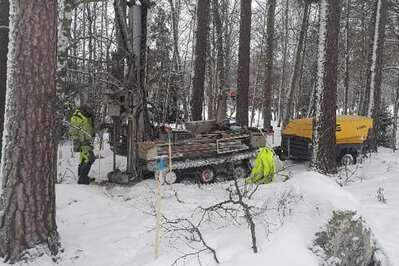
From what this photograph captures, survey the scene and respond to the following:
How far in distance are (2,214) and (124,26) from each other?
542cm

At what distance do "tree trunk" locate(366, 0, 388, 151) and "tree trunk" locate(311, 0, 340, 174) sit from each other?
5.09 m

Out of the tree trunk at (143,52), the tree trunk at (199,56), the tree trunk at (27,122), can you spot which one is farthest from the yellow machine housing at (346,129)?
the tree trunk at (27,122)

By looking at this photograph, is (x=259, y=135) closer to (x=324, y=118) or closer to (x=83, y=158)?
(x=324, y=118)

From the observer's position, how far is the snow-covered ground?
3.85m

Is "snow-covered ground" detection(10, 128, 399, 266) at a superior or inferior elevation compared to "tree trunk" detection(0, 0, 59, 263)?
inferior

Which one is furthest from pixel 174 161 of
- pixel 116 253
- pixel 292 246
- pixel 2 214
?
pixel 292 246

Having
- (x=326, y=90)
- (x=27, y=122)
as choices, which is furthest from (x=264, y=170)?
(x=27, y=122)

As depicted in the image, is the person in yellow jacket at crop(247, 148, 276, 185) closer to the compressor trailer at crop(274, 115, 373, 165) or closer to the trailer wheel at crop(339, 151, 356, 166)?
the compressor trailer at crop(274, 115, 373, 165)

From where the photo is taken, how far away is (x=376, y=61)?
1316 cm

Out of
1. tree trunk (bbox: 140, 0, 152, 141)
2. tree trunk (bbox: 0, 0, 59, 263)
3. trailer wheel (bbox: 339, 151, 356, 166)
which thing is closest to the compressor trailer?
trailer wheel (bbox: 339, 151, 356, 166)

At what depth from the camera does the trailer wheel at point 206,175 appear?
31.1 feet

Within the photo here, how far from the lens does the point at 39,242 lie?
448cm

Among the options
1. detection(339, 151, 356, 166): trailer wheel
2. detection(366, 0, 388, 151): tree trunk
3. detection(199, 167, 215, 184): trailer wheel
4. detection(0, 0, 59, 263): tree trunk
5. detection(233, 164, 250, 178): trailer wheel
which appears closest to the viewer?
detection(0, 0, 59, 263): tree trunk

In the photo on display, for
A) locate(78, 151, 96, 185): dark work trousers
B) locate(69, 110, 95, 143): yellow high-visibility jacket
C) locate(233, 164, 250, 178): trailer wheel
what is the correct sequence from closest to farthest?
locate(69, 110, 95, 143): yellow high-visibility jacket → locate(78, 151, 96, 185): dark work trousers → locate(233, 164, 250, 178): trailer wheel
